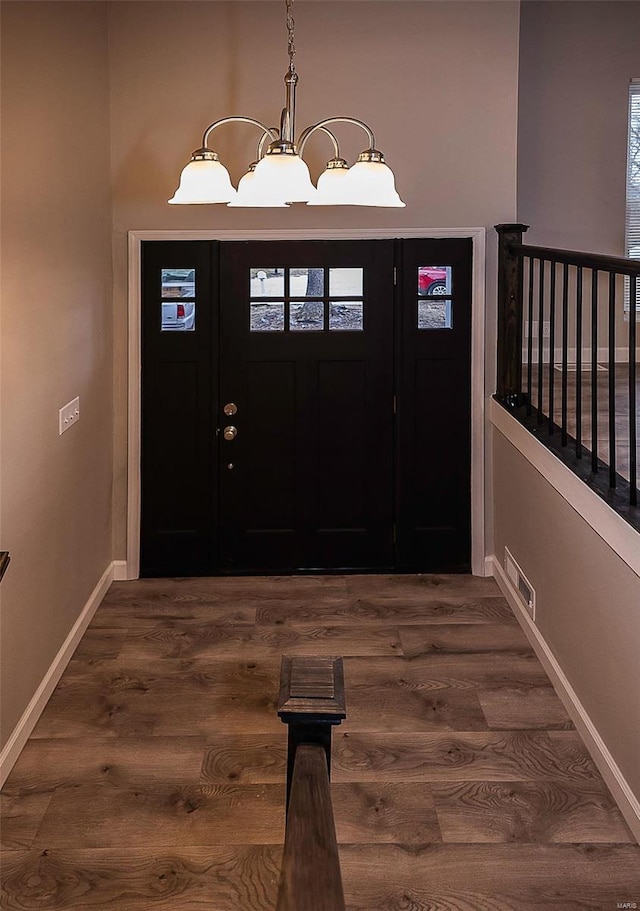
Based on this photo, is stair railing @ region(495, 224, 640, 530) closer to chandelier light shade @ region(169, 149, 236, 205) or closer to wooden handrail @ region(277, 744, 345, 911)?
chandelier light shade @ region(169, 149, 236, 205)

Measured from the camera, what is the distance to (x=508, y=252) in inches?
185

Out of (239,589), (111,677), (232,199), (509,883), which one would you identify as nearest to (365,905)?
(509,883)

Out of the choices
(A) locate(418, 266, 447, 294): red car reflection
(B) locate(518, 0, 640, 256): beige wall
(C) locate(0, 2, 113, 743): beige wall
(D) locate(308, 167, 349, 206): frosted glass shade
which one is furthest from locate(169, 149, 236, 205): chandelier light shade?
(B) locate(518, 0, 640, 256): beige wall

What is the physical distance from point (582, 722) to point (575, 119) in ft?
12.4

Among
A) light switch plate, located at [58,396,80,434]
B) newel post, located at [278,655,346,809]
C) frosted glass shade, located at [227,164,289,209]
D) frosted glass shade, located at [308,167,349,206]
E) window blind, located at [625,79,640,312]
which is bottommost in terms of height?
newel post, located at [278,655,346,809]

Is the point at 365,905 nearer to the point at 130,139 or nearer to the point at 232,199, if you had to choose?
the point at 232,199

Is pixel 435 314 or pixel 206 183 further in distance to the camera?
pixel 435 314

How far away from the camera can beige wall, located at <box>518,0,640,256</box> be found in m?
5.48

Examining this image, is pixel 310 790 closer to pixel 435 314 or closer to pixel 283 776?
pixel 283 776

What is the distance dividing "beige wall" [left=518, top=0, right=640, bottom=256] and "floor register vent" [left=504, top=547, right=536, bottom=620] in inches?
83.7

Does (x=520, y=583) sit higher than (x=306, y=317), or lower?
lower

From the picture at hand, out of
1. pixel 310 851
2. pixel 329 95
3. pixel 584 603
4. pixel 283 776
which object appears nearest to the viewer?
pixel 310 851

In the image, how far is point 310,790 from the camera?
1.21 metres

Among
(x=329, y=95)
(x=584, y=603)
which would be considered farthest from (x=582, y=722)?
(x=329, y=95)
